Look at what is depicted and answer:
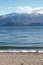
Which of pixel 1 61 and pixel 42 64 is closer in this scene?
pixel 42 64

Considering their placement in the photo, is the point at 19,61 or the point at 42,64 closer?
the point at 42,64

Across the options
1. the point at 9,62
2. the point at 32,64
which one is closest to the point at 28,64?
the point at 32,64

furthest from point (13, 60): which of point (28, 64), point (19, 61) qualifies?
point (28, 64)

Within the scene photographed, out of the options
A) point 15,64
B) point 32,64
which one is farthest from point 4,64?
point 32,64

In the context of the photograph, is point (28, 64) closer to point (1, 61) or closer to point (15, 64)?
point (15, 64)

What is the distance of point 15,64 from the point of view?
46.2 feet

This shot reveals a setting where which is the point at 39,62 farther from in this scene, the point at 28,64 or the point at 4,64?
the point at 4,64

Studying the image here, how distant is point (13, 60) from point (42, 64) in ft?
7.11

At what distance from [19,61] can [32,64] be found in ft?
Answer: 3.77

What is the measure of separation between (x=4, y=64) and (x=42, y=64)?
214 centimetres

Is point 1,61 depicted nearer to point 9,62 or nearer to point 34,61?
point 9,62

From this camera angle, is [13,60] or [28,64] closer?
[28,64]

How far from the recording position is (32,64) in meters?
14.1

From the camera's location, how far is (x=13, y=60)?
15.3 m
